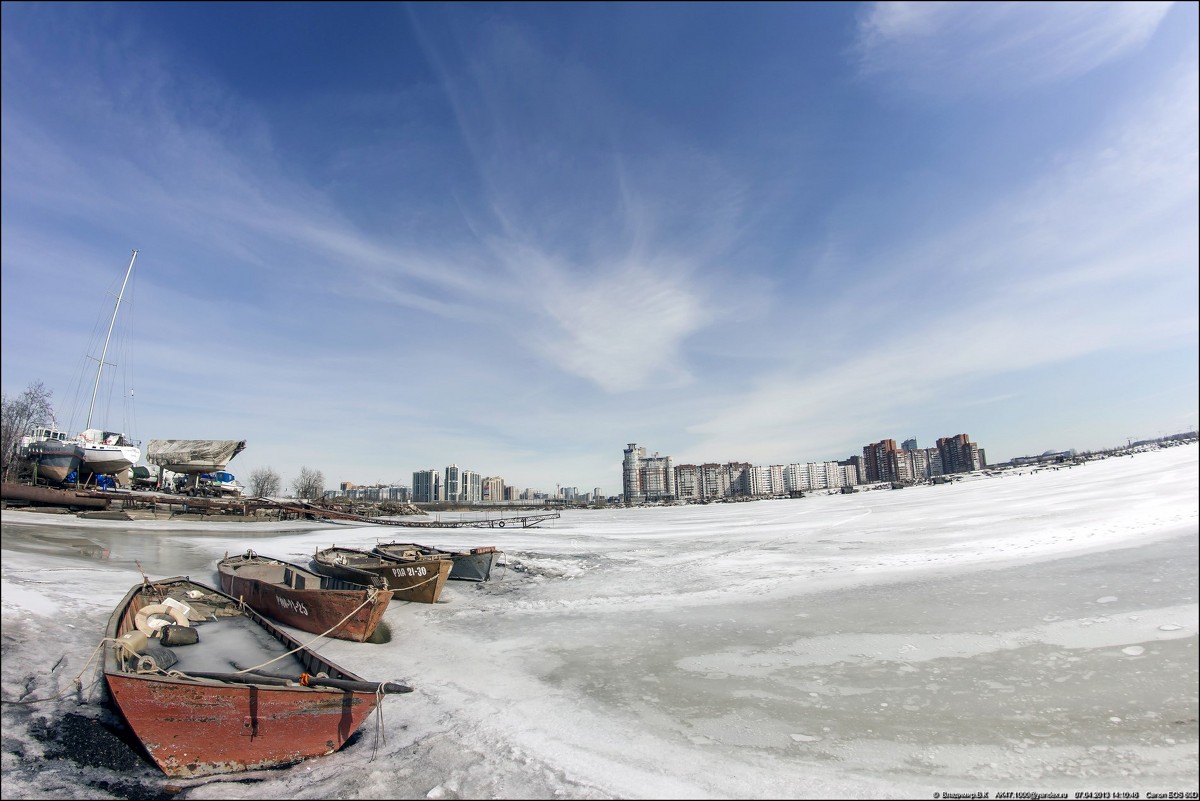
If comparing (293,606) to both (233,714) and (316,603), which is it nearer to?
(316,603)

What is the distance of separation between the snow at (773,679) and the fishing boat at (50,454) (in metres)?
32.0

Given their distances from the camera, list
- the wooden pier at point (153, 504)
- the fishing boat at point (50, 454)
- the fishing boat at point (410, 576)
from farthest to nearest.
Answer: the fishing boat at point (50, 454) → the wooden pier at point (153, 504) → the fishing boat at point (410, 576)

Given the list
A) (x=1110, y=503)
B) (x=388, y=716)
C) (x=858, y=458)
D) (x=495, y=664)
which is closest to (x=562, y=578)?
(x=495, y=664)

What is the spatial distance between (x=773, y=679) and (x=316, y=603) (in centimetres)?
1016

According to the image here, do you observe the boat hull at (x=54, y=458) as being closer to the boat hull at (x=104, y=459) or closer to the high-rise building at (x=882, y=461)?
the boat hull at (x=104, y=459)

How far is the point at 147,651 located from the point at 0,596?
3228mm

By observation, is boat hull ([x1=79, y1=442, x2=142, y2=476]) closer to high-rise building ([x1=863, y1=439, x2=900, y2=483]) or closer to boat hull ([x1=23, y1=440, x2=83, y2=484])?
boat hull ([x1=23, y1=440, x2=83, y2=484])

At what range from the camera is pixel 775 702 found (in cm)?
734

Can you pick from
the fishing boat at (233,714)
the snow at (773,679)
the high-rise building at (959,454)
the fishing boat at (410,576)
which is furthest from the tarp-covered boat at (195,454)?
the high-rise building at (959,454)

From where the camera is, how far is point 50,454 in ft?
123

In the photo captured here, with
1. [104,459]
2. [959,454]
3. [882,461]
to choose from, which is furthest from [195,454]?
[882,461]

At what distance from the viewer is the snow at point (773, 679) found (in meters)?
5.57

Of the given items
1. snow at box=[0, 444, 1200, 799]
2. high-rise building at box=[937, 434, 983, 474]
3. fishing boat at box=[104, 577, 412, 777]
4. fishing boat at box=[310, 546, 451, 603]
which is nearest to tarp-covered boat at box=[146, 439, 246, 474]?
snow at box=[0, 444, 1200, 799]

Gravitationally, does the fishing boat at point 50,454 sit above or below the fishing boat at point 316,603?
above
